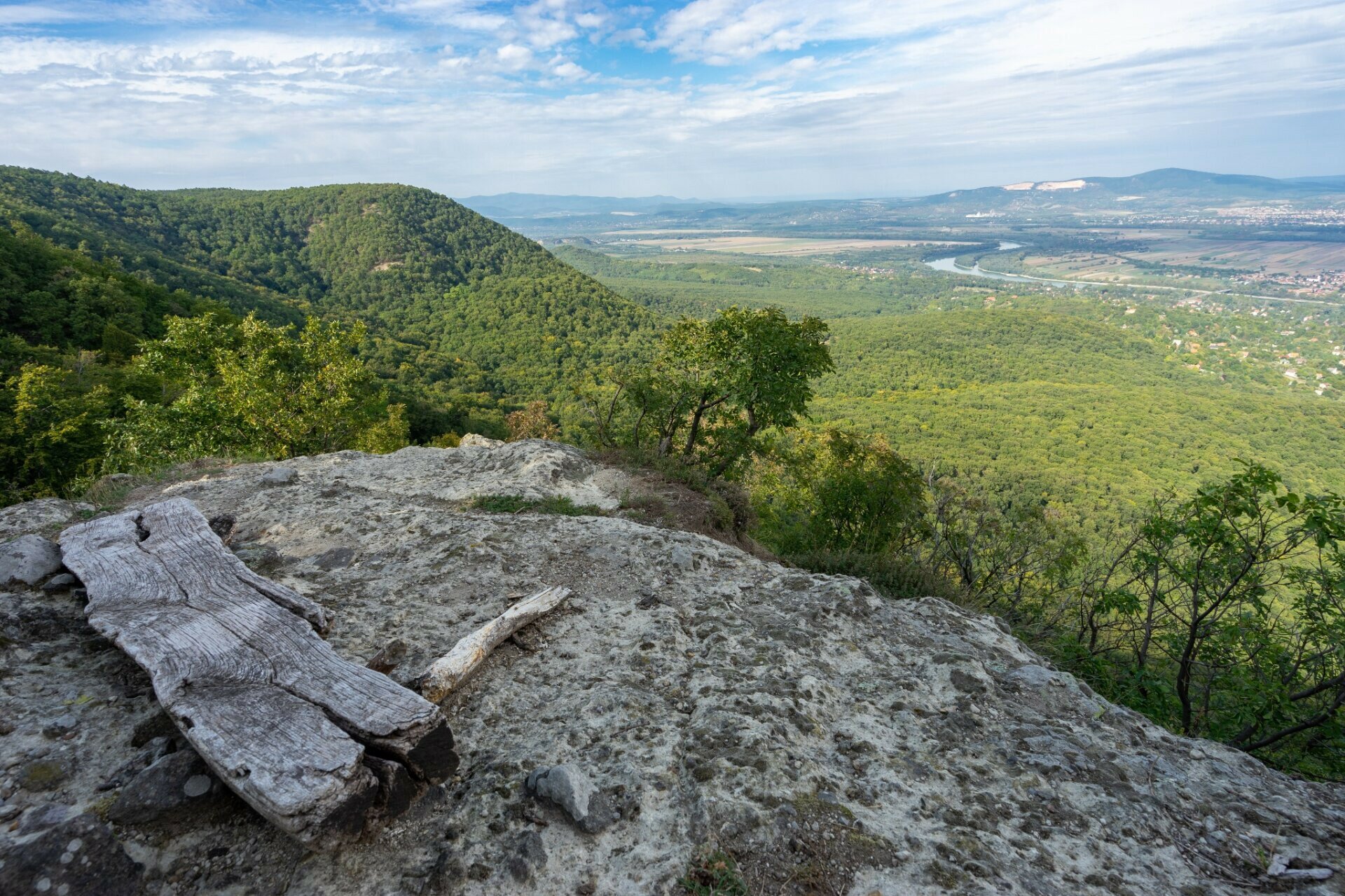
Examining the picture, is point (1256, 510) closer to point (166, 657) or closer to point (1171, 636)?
point (1171, 636)

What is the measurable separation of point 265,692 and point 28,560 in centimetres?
347

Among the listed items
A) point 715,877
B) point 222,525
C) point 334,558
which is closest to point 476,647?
point 715,877

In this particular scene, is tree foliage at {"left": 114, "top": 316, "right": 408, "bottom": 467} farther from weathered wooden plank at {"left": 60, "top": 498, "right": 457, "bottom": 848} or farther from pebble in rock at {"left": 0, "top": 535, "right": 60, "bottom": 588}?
weathered wooden plank at {"left": 60, "top": 498, "right": 457, "bottom": 848}

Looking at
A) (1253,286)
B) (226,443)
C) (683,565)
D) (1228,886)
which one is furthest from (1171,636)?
(1253,286)

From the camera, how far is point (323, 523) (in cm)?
778

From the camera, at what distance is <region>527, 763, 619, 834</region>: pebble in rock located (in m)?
3.49

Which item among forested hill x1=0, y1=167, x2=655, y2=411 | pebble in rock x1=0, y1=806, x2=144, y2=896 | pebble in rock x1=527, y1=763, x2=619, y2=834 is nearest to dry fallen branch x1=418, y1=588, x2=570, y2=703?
pebble in rock x1=527, y1=763, x2=619, y2=834

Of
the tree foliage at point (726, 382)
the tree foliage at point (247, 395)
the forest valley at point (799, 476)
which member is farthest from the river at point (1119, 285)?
the tree foliage at point (247, 395)

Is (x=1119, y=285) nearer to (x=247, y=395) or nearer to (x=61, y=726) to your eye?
(x=247, y=395)

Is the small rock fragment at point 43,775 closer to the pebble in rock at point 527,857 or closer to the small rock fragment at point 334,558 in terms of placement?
the pebble in rock at point 527,857

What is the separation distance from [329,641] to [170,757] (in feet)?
6.46

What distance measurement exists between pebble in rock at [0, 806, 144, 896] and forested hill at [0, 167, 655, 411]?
48.3 metres

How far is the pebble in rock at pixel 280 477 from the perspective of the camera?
29.8 feet

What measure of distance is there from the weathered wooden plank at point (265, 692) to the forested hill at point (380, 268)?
4607 cm
